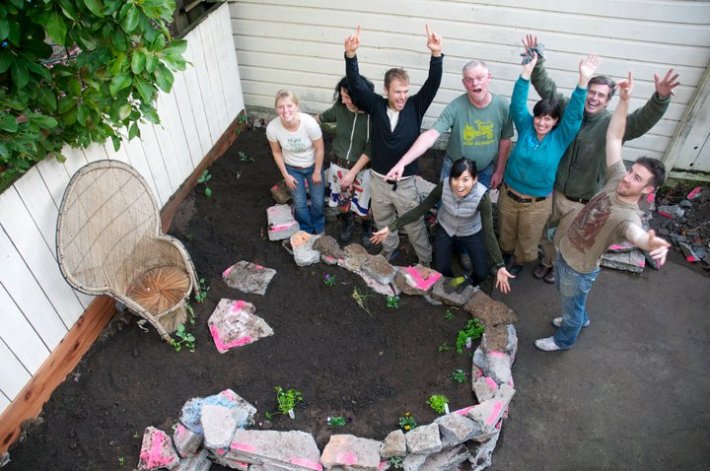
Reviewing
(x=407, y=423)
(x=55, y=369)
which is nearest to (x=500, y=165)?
(x=407, y=423)

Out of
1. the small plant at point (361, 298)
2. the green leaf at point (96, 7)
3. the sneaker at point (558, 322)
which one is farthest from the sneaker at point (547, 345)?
the green leaf at point (96, 7)

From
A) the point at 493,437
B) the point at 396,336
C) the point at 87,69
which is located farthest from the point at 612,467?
the point at 87,69

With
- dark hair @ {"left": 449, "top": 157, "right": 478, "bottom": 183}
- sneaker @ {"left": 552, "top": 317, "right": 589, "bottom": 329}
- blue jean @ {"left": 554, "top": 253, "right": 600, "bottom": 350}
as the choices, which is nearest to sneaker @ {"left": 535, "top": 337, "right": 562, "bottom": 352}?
blue jean @ {"left": 554, "top": 253, "right": 600, "bottom": 350}

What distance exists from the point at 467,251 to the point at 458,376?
115 centimetres

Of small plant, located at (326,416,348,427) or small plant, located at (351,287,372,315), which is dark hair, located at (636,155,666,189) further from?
small plant, located at (326,416,348,427)

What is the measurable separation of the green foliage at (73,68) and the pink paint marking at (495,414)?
10.6 ft

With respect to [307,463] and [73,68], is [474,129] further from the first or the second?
[73,68]

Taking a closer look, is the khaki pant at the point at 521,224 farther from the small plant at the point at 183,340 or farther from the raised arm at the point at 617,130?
the small plant at the point at 183,340

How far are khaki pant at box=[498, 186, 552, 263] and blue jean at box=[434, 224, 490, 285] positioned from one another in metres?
0.35

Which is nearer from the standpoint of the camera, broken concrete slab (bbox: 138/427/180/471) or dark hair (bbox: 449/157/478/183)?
broken concrete slab (bbox: 138/427/180/471)

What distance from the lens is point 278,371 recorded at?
14.0ft

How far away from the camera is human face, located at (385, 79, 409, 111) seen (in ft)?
13.5

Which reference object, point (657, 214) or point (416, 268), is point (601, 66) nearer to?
point (657, 214)

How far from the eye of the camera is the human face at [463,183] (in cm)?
397
